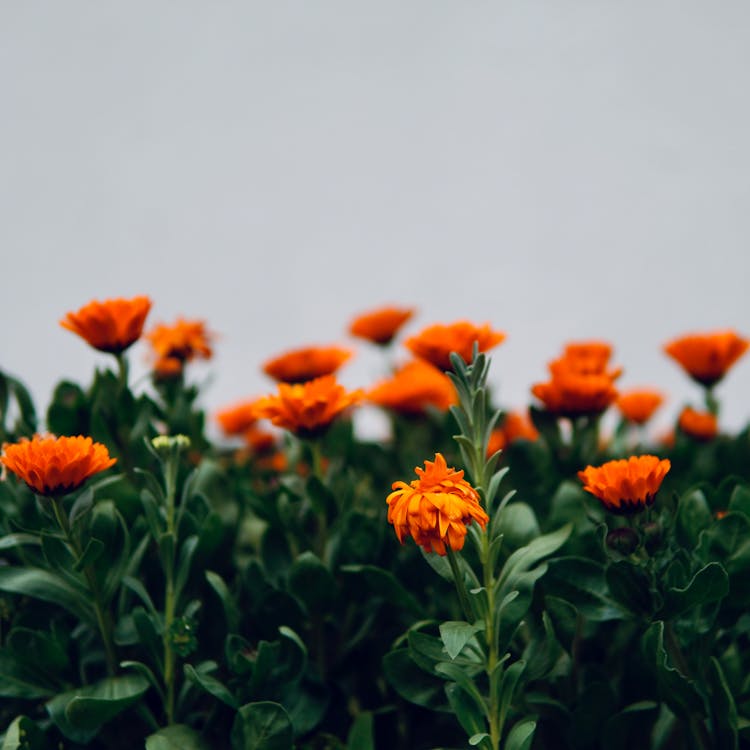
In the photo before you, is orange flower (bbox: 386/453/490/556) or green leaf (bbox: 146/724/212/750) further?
green leaf (bbox: 146/724/212/750)

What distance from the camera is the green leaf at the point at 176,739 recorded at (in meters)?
0.79

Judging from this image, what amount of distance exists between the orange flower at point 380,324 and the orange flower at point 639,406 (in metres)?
0.34

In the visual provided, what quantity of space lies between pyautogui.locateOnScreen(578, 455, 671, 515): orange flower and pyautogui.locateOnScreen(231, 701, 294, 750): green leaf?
0.32 m

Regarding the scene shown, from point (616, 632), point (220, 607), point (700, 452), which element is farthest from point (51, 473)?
point (700, 452)

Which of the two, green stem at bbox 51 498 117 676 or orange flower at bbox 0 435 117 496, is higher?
orange flower at bbox 0 435 117 496

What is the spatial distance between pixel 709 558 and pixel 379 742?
0.37 m

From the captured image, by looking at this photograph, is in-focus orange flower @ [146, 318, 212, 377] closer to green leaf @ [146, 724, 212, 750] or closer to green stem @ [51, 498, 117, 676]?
green stem @ [51, 498, 117, 676]

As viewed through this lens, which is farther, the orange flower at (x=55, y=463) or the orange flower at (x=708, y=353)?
the orange flower at (x=708, y=353)

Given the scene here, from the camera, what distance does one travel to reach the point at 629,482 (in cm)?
74

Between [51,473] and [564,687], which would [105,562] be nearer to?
[51,473]

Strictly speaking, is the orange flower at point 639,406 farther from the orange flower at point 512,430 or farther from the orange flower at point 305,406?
the orange flower at point 305,406

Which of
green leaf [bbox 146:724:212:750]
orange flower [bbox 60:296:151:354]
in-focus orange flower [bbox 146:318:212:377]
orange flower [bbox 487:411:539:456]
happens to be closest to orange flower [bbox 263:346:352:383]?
in-focus orange flower [bbox 146:318:212:377]

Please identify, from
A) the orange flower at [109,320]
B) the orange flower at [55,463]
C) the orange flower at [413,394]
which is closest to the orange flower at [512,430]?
the orange flower at [413,394]

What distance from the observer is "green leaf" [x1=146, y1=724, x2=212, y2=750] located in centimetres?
79
